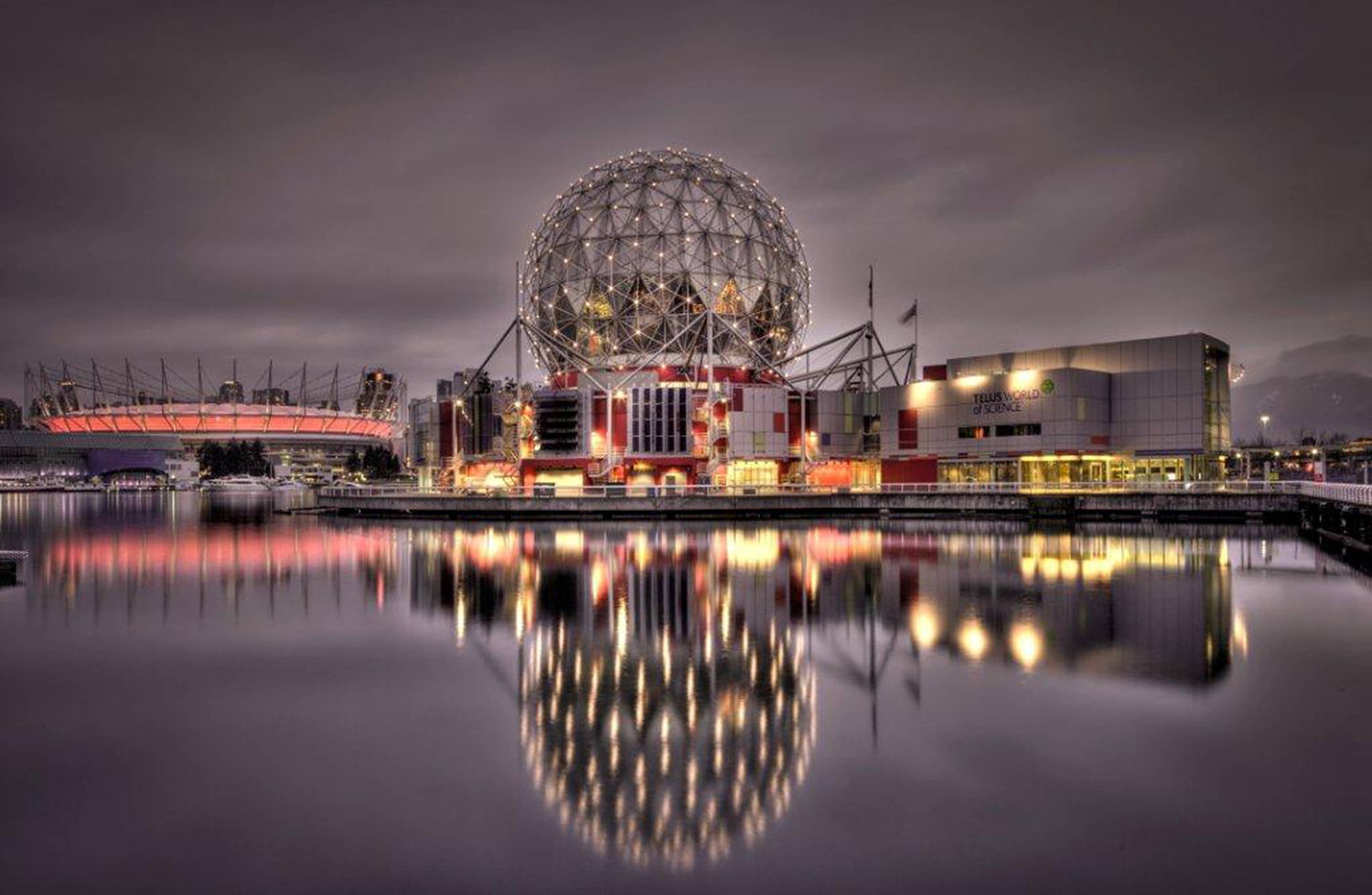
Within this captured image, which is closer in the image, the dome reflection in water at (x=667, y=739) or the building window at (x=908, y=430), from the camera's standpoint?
the dome reflection in water at (x=667, y=739)

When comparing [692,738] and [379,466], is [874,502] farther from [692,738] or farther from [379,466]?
[379,466]

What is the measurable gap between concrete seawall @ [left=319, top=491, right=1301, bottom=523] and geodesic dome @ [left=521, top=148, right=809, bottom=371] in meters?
12.5

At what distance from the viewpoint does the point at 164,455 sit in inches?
5876

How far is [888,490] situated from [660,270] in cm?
1901

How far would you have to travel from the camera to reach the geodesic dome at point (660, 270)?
185 feet

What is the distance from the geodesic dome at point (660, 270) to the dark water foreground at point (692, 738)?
37.9 meters

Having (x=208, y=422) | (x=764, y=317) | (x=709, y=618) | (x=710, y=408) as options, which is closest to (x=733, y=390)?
(x=710, y=408)

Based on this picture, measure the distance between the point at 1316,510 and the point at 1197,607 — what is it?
27.5 m

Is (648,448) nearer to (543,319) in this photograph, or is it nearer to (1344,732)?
(543,319)

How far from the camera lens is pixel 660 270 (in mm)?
56125

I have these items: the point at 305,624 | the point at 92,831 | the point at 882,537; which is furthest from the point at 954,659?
the point at 882,537

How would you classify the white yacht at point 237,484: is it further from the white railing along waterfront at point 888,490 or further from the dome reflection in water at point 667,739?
the dome reflection in water at point 667,739

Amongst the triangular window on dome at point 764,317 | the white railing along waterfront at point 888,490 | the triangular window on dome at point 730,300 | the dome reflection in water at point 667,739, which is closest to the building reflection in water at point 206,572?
the white railing along waterfront at point 888,490

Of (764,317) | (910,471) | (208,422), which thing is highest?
(764,317)
